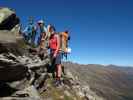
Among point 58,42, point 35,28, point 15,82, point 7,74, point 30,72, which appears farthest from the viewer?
point 35,28

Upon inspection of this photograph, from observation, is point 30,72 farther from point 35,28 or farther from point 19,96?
point 35,28

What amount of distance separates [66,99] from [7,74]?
940 cm

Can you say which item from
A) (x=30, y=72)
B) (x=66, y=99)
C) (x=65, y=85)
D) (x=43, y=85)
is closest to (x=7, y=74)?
(x=30, y=72)

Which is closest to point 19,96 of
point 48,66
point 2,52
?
point 2,52

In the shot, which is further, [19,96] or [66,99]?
[66,99]

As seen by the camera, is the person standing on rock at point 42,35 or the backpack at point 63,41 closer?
the backpack at point 63,41

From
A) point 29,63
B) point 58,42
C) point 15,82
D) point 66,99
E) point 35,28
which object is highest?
point 35,28

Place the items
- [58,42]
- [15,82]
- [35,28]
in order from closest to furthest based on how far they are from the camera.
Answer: [15,82]
[58,42]
[35,28]

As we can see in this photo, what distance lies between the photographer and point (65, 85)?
29312mm

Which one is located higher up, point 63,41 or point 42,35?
point 42,35

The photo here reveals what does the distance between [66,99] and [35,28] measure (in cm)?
1077

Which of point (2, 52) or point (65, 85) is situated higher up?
point (2, 52)

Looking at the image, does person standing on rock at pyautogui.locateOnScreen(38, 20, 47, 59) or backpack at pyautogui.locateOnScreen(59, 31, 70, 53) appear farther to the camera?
person standing on rock at pyautogui.locateOnScreen(38, 20, 47, 59)

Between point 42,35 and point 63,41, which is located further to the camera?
point 42,35
